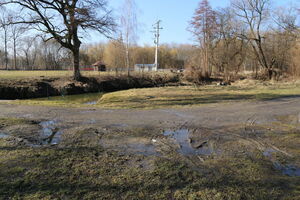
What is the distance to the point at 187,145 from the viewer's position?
5.17m

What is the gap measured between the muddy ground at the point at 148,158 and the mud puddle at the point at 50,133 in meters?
0.02

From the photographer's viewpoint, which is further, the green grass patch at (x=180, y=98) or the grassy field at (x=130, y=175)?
the green grass patch at (x=180, y=98)

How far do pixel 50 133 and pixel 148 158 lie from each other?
3259mm

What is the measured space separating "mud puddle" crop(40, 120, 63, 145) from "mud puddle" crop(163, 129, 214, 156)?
2.99 meters

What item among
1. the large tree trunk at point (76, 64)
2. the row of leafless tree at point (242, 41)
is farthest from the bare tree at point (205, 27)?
the large tree trunk at point (76, 64)

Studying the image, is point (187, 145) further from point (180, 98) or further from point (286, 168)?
point (180, 98)

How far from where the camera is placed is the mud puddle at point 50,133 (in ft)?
17.0

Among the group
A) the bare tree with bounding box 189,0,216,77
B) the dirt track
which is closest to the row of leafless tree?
the bare tree with bounding box 189,0,216,77

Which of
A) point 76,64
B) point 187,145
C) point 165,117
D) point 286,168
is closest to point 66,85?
point 76,64

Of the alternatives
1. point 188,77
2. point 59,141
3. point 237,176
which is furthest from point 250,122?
point 188,77

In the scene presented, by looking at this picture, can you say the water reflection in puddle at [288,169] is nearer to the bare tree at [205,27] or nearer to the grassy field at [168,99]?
the grassy field at [168,99]

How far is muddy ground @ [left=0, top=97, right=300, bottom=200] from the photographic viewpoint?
312cm

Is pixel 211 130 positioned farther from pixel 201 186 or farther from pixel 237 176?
pixel 201 186

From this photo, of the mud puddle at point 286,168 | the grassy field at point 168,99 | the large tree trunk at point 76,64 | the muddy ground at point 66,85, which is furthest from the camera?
the large tree trunk at point 76,64
